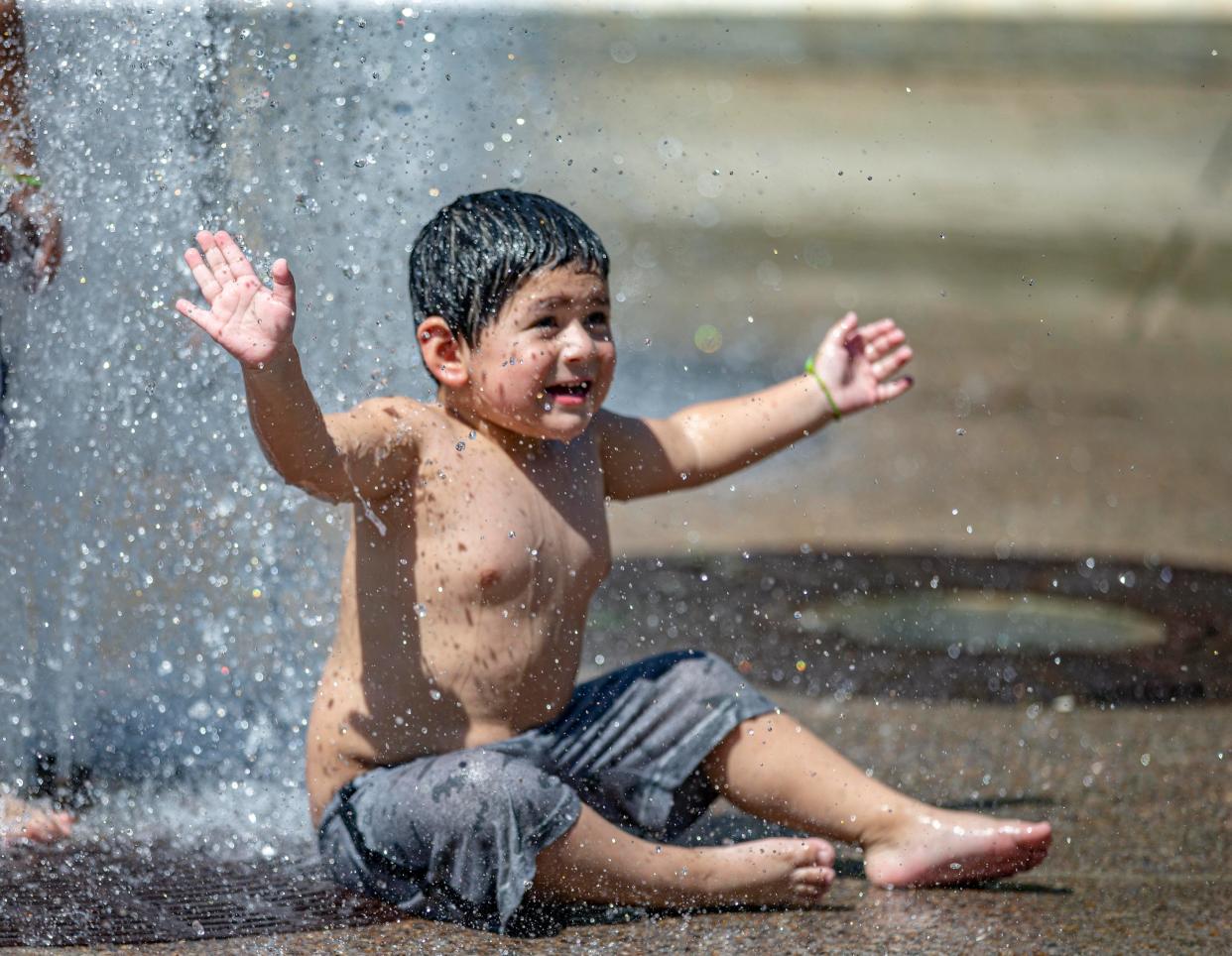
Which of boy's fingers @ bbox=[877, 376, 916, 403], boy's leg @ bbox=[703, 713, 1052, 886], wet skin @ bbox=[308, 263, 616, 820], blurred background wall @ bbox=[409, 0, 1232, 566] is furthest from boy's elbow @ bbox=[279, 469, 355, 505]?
blurred background wall @ bbox=[409, 0, 1232, 566]

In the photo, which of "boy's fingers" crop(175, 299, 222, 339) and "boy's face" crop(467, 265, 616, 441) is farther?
"boy's face" crop(467, 265, 616, 441)

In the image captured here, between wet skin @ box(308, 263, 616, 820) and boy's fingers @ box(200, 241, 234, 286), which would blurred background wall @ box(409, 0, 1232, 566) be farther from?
boy's fingers @ box(200, 241, 234, 286)

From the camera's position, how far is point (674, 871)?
246 cm

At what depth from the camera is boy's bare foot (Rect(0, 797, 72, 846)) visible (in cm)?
274

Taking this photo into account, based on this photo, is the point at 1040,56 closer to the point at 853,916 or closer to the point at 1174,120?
the point at 1174,120

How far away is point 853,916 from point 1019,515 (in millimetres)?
2717

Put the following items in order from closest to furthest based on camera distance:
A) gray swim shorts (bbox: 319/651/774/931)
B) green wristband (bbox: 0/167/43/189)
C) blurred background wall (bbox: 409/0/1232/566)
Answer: gray swim shorts (bbox: 319/651/774/931), green wristband (bbox: 0/167/43/189), blurred background wall (bbox: 409/0/1232/566)

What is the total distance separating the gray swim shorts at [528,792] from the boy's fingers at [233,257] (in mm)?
719

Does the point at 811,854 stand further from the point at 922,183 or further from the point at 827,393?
the point at 922,183

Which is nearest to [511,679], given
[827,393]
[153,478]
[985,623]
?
[827,393]

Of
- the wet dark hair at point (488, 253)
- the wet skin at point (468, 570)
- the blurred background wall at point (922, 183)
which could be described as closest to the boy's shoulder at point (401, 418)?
the wet skin at point (468, 570)

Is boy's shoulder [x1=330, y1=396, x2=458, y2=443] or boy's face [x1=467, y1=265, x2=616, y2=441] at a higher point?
boy's face [x1=467, y1=265, x2=616, y2=441]

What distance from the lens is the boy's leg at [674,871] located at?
7.91 ft

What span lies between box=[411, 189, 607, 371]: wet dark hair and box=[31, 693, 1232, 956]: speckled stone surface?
0.88 m
